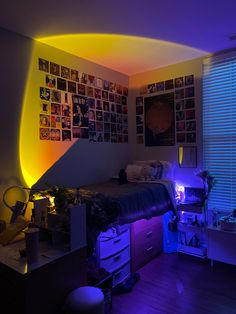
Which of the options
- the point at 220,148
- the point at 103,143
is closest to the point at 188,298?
the point at 220,148

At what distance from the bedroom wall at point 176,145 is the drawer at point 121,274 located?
1.39 metres

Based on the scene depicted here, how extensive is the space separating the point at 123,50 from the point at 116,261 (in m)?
2.31

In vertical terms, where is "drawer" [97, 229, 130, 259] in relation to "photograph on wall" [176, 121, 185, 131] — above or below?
below

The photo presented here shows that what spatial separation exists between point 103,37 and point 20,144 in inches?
54.4

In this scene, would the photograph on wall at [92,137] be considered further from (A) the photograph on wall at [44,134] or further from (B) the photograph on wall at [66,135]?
(A) the photograph on wall at [44,134]

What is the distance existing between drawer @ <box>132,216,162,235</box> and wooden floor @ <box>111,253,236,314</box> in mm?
419

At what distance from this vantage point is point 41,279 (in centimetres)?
151

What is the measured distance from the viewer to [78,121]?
3.01m

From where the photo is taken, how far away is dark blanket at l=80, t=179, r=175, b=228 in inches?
78.7

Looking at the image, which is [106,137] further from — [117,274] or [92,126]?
[117,274]

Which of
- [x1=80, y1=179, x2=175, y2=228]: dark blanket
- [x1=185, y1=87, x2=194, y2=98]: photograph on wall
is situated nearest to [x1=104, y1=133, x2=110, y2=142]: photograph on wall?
[x1=80, y1=179, x2=175, y2=228]: dark blanket

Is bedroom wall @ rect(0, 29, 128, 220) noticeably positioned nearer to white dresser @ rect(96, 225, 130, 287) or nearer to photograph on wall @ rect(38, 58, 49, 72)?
photograph on wall @ rect(38, 58, 49, 72)

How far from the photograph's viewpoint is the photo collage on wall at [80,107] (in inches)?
105

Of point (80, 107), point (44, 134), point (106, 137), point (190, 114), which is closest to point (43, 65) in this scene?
point (80, 107)
